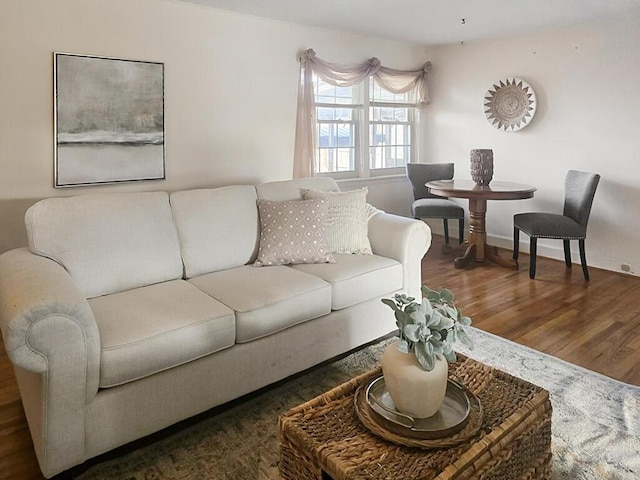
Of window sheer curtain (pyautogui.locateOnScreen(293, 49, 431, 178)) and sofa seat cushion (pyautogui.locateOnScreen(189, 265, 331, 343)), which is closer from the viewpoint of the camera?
sofa seat cushion (pyautogui.locateOnScreen(189, 265, 331, 343))

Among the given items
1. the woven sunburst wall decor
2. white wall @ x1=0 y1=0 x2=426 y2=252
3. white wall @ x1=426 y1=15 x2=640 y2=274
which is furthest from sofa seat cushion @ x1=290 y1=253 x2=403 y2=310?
the woven sunburst wall decor

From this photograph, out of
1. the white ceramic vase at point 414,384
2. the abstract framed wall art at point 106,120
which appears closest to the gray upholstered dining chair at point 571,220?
→ the white ceramic vase at point 414,384

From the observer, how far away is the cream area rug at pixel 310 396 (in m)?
1.78

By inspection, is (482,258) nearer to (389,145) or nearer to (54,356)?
(389,145)

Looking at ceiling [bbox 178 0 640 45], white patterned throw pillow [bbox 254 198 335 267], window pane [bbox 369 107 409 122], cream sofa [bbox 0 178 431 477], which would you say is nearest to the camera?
cream sofa [bbox 0 178 431 477]

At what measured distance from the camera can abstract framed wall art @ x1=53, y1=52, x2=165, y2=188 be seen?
326cm

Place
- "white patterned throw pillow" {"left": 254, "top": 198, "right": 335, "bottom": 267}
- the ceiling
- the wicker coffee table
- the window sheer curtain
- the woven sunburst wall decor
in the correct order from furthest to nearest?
1. the woven sunburst wall decor
2. the window sheer curtain
3. the ceiling
4. "white patterned throw pillow" {"left": 254, "top": 198, "right": 335, "bottom": 267}
5. the wicker coffee table

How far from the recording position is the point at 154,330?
1.86 meters

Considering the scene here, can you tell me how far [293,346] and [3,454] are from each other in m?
1.23

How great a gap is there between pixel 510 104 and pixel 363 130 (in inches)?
60.1

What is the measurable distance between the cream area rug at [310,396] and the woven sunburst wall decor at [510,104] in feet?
9.85

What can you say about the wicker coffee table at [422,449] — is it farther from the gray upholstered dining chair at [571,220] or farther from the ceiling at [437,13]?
the ceiling at [437,13]

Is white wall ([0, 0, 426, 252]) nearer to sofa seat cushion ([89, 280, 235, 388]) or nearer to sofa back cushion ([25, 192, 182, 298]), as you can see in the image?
sofa back cushion ([25, 192, 182, 298])

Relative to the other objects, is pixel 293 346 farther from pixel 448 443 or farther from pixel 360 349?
pixel 448 443
